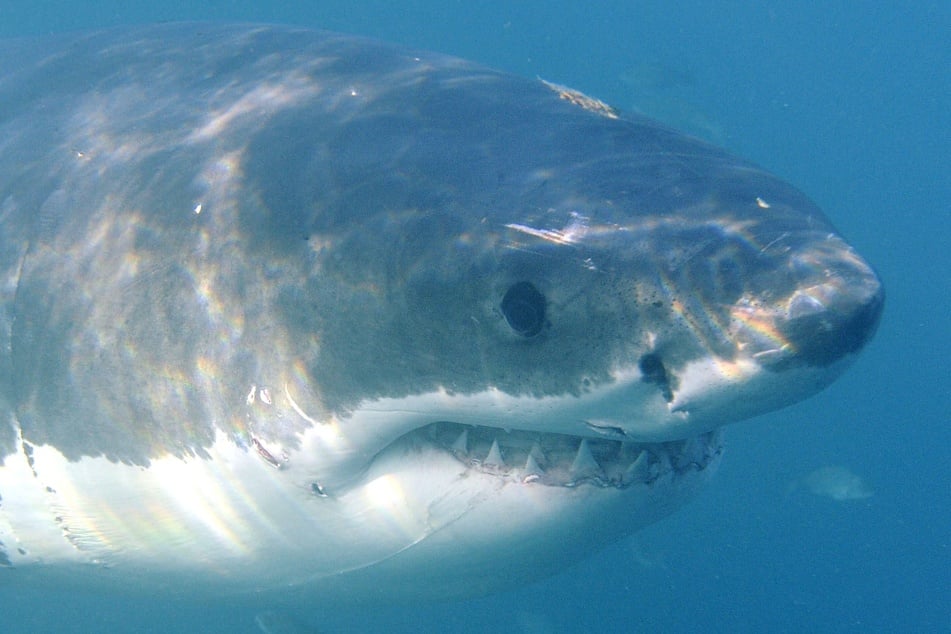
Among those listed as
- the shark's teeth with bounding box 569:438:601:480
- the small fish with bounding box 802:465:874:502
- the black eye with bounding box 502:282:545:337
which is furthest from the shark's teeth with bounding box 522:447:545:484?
the small fish with bounding box 802:465:874:502

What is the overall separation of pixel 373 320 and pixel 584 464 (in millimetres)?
800

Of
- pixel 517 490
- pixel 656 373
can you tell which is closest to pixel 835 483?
pixel 517 490

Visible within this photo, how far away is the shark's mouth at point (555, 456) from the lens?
7.75 ft

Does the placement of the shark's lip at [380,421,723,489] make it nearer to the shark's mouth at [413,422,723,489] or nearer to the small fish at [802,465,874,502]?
the shark's mouth at [413,422,723,489]

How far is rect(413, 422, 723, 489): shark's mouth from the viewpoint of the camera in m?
2.36

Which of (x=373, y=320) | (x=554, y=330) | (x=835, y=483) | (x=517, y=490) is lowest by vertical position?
(x=517, y=490)

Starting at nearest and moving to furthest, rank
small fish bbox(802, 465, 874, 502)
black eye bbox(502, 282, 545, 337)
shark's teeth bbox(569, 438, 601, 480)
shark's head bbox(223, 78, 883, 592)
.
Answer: shark's head bbox(223, 78, 883, 592), black eye bbox(502, 282, 545, 337), shark's teeth bbox(569, 438, 601, 480), small fish bbox(802, 465, 874, 502)

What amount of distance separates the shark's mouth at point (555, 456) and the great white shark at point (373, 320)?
1 centimetres

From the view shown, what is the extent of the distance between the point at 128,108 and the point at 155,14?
44987 mm

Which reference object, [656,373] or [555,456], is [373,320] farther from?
[656,373]

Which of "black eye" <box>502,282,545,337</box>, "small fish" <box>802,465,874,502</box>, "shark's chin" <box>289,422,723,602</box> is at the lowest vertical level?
"shark's chin" <box>289,422,723,602</box>

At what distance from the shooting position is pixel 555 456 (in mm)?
2383

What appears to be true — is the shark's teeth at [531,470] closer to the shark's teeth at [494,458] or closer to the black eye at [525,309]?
the shark's teeth at [494,458]

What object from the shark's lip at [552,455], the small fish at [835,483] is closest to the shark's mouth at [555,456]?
the shark's lip at [552,455]
